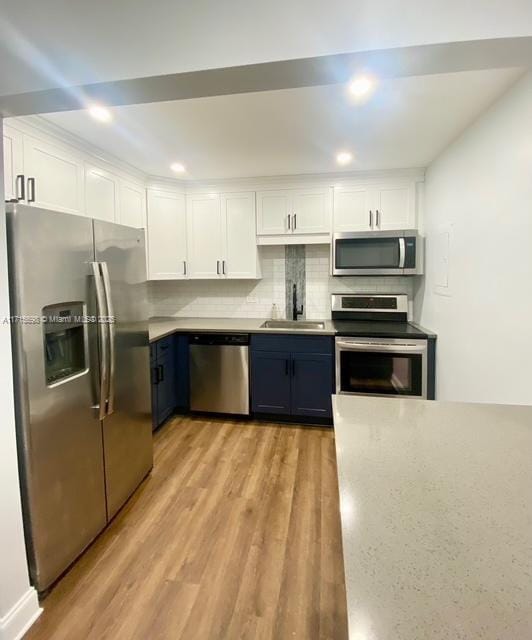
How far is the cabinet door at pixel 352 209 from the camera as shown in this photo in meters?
3.31

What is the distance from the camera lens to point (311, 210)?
3430mm

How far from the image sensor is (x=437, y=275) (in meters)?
2.84

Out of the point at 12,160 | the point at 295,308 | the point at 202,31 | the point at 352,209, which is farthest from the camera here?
the point at 295,308

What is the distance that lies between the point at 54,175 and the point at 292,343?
7.13 ft

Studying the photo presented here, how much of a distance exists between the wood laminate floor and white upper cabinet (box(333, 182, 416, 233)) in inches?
83.1

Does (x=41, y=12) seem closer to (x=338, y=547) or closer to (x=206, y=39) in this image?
(x=206, y=39)

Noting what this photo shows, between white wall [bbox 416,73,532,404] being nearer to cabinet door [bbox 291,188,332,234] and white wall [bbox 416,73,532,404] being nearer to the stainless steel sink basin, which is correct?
cabinet door [bbox 291,188,332,234]

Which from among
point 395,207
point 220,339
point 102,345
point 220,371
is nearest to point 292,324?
point 220,339

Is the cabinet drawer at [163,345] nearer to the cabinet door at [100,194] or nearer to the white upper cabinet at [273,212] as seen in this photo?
the cabinet door at [100,194]

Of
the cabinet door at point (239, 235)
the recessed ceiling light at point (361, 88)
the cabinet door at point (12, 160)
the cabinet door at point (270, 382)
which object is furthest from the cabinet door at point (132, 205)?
the recessed ceiling light at point (361, 88)

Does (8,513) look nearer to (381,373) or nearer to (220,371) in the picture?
(220,371)

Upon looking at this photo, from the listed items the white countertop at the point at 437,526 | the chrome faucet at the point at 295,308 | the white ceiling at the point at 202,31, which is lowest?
the white countertop at the point at 437,526

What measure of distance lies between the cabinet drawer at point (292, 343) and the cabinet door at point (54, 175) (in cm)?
176

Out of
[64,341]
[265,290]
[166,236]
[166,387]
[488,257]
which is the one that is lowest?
[166,387]
